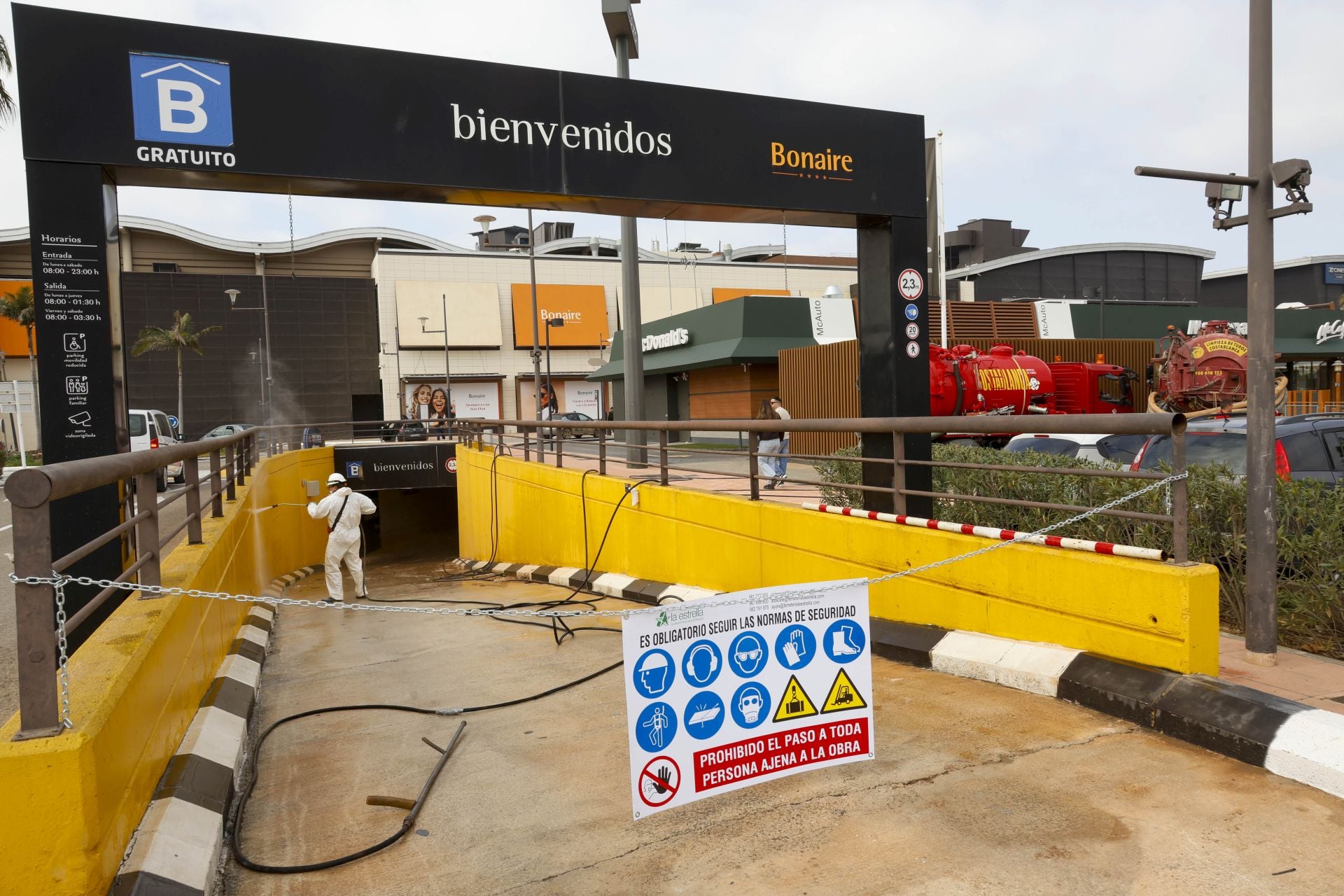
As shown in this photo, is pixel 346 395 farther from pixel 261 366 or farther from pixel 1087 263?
pixel 1087 263

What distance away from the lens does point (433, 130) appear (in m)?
7.29

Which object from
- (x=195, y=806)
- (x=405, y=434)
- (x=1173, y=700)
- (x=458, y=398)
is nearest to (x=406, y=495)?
(x=405, y=434)

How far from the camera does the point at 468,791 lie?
472 cm

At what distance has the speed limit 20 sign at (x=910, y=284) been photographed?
8773 millimetres

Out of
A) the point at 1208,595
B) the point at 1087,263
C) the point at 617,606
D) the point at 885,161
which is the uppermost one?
the point at 1087,263

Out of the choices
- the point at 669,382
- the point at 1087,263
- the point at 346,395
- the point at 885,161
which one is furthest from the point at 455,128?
the point at 1087,263

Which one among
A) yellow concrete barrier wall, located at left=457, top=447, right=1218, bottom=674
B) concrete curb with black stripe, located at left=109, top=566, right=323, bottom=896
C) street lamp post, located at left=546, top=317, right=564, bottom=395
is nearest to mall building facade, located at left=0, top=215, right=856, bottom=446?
street lamp post, located at left=546, top=317, right=564, bottom=395

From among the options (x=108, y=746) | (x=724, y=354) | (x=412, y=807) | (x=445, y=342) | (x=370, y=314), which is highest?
(x=370, y=314)

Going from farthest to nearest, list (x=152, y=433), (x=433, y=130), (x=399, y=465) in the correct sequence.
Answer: (x=152, y=433) < (x=399, y=465) < (x=433, y=130)

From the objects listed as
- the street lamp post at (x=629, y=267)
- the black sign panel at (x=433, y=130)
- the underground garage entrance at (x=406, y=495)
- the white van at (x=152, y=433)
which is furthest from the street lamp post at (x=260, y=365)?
the black sign panel at (x=433, y=130)

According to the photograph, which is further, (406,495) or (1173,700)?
(406,495)

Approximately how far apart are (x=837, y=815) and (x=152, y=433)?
27846mm

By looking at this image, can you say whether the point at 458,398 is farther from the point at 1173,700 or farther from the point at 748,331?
the point at 1173,700

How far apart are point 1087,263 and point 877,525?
5773 cm
